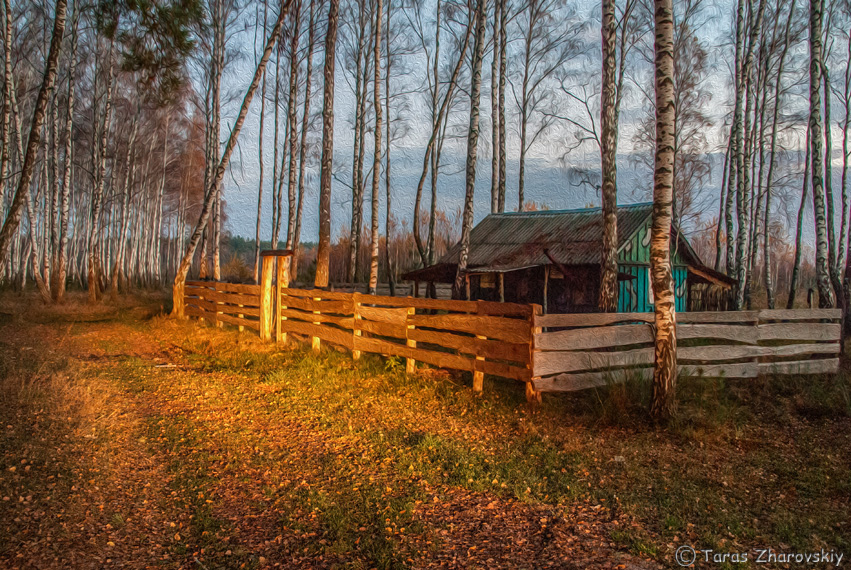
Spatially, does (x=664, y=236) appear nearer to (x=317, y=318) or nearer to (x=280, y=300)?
(x=317, y=318)

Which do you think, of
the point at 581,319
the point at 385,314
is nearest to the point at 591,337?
the point at 581,319

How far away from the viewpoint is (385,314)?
325 inches

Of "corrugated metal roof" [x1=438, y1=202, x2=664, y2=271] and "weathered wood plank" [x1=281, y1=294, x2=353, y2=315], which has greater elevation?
"corrugated metal roof" [x1=438, y1=202, x2=664, y2=271]

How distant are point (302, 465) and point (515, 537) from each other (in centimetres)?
209

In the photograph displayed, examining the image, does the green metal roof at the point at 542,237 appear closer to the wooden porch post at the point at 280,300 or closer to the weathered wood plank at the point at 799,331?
the wooden porch post at the point at 280,300

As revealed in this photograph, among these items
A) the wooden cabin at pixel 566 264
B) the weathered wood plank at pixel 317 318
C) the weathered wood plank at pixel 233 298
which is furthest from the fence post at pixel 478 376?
the wooden cabin at pixel 566 264

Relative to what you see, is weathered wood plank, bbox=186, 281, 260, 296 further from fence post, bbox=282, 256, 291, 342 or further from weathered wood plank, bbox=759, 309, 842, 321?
weathered wood plank, bbox=759, 309, 842, 321

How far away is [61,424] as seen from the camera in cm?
485

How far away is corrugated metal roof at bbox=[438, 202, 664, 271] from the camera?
17.6 m

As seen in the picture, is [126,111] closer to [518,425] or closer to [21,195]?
[21,195]

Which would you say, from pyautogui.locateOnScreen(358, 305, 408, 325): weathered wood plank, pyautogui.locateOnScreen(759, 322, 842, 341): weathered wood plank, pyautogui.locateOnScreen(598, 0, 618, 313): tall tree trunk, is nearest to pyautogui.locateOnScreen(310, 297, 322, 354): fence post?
pyautogui.locateOnScreen(358, 305, 408, 325): weathered wood plank

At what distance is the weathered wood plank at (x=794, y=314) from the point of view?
7.79 m

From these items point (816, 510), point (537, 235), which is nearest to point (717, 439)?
point (816, 510)

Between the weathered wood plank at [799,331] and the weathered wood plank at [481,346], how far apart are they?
4303 mm
